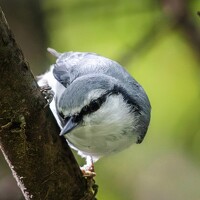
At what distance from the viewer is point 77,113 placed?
2414mm

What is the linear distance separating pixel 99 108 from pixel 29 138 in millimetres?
618

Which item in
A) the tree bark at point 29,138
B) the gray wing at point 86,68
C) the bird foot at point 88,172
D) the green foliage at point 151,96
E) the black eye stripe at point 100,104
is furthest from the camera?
the green foliage at point 151,96

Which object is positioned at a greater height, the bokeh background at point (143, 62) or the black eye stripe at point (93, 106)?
the black eye stripe at point (93, 106)

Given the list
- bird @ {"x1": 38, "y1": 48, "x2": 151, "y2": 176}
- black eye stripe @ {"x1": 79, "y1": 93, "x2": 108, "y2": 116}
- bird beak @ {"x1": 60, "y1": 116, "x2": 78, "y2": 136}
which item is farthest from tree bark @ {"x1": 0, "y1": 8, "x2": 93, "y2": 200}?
black eye stripe @ {"x1": 79, "y1": 93, "x2": 108, "y2": 116}

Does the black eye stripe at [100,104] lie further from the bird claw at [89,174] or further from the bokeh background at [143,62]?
the bokeh background at [143,62]

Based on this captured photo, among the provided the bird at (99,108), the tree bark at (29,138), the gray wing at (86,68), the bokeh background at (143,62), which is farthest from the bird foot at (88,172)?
the bokeh background at (143,62)

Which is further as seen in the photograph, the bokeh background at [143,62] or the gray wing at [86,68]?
the bokeh background at [143,62]

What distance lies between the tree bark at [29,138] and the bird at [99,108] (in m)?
0.20

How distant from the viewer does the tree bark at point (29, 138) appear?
6.24 feet

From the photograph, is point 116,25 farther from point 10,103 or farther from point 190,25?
point 10,103

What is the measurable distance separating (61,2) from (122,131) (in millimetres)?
1767

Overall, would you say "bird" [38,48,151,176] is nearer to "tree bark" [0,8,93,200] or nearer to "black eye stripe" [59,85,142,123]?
"black eye stripe" [59,85,142,123]

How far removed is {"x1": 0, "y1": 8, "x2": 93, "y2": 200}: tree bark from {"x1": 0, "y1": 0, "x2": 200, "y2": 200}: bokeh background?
5.42 feet

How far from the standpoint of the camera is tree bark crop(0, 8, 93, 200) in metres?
1.90
